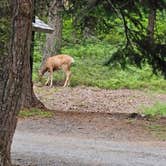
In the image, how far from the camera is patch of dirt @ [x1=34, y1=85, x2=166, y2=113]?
19906mm

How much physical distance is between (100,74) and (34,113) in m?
13.4

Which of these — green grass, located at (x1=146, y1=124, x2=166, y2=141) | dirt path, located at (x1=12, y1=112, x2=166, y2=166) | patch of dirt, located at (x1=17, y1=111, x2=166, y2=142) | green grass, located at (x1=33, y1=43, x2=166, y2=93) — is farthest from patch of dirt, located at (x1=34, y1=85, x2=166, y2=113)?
green grass, located at (x1=146, y1=124, x2=166, y2=141)

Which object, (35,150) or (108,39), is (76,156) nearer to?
(35,150)

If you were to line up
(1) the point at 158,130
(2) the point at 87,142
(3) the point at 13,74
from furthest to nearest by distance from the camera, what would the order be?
1. (1) the point at 158,130
2. (2) the point at 87,142
3. (3) the point at 13,74

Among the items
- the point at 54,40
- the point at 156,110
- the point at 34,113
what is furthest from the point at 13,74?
the point at 54,40

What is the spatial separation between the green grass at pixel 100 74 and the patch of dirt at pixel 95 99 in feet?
3.93

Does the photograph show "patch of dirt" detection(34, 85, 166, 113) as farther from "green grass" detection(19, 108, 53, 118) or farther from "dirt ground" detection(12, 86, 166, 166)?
"dirt ground" detection(12, 86, 166, 166)

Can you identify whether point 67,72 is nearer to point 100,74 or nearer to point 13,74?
point 100,74

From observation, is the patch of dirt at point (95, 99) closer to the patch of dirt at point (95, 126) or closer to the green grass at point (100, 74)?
the green grass at point (100, 74)

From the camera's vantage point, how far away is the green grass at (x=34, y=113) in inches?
579

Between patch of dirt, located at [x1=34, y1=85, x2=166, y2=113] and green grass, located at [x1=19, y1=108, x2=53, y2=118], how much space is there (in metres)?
3.37

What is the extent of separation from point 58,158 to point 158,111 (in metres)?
9.44

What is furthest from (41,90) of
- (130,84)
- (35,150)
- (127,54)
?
(35,150)

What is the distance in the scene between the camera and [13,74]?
670cm
